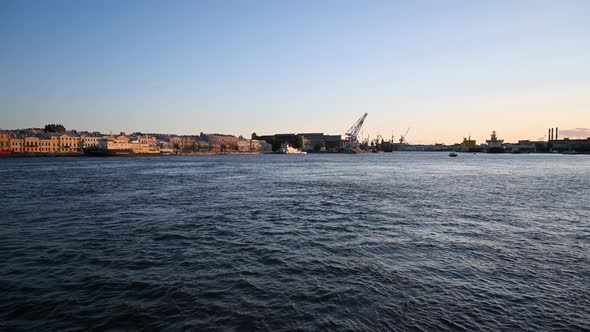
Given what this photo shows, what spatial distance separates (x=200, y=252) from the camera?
11.1m

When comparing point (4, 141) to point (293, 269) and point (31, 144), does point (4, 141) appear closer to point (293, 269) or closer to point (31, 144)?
point (31, 144)

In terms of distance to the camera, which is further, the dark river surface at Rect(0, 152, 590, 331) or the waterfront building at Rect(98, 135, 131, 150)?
the waterfront building at Rect(98, 135, 131, 150)

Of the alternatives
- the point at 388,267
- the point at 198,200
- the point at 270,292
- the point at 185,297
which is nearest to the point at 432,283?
the point at 388,267

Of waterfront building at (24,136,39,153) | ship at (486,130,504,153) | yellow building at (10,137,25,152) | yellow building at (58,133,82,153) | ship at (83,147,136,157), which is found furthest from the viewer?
ship at (486,130,504,153)

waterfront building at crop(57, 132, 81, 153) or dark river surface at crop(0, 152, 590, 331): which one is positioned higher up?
waterfront building at crop(57, 132, 81, 153)

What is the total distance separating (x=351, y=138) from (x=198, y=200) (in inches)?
7109

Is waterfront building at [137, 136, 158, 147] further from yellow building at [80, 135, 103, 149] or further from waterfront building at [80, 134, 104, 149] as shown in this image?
yellow building at [80, 135, 103, 149]

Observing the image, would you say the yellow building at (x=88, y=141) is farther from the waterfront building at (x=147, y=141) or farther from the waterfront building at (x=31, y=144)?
the waterfront building at (x=31, y=144)

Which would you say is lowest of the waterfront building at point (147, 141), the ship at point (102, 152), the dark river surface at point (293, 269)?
the dark river surface at point (293, 269)

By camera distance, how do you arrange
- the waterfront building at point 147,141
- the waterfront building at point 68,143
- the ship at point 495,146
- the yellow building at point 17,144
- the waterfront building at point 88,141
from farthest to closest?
the ship at point 495,146
the waterfront building at point 147,141
the waterfront building at point 88,141
the waterfront building at point 68,143
the yellow building at point 17,144

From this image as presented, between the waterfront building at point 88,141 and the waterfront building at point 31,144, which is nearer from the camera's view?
the waterfront building at point 31,144

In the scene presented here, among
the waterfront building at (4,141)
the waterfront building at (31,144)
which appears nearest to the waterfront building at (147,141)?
the waterfront building at (31,144)

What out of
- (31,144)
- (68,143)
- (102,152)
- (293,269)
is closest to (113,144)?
(102,152)

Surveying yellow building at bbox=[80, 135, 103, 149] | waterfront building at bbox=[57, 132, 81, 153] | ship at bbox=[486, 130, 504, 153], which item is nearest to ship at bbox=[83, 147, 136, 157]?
waterfront building at bbox=[57, 132, 81, 153]
